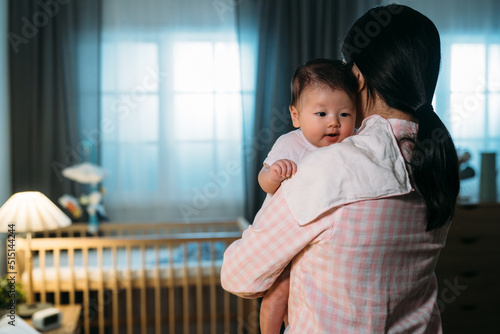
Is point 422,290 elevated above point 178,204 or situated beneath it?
elevated above

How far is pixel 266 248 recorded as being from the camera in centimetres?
72

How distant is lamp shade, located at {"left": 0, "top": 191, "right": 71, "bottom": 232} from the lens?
7.02 ft

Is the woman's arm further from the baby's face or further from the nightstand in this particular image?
the nightstand

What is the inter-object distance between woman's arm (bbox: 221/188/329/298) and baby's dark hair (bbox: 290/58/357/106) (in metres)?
0.30

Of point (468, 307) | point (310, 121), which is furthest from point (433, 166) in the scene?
point (468, 307)

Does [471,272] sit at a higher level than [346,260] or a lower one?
lower

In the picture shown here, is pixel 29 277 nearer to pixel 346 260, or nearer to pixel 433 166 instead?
pixel 346 260

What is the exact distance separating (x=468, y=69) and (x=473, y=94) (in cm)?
19

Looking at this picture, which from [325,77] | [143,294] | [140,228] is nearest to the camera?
[325,77]

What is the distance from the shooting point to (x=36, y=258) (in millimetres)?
2828

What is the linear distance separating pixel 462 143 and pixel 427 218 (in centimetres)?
310

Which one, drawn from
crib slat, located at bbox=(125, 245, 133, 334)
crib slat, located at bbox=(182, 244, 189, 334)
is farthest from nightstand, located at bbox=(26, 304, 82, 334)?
crib slat, located at bbox=(182, 244, 189, 334)

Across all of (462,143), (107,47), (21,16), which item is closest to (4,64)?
(21,16)

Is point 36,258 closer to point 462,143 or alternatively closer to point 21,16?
point 21,16
